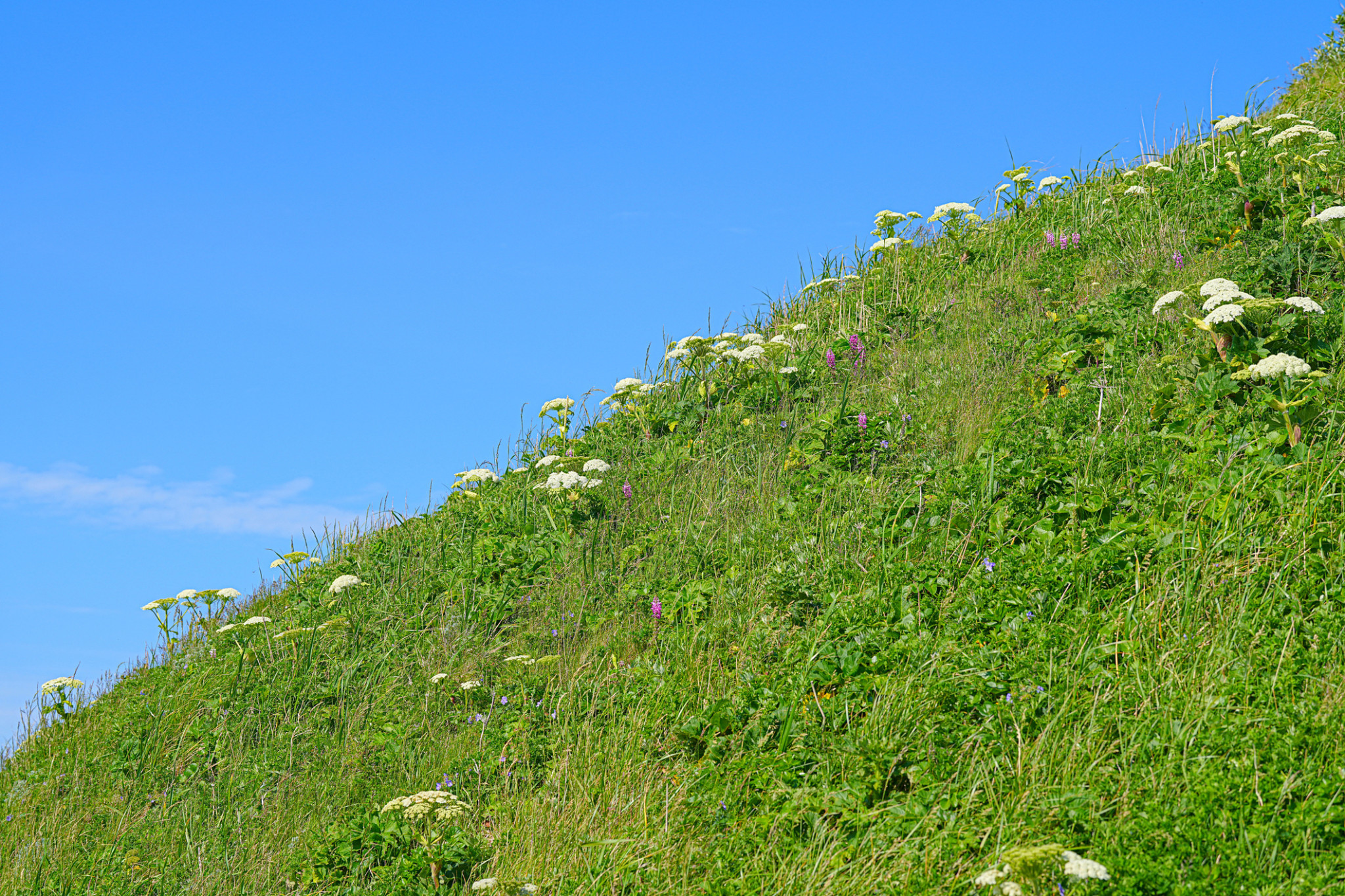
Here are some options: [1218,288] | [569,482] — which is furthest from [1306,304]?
[569,482]

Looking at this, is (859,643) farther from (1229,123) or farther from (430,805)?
(1229,123)

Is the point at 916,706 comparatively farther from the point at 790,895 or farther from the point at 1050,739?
the point at 790,895

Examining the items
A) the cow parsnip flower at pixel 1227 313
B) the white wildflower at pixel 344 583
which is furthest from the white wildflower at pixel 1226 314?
the white wildflower at pixel 344 583

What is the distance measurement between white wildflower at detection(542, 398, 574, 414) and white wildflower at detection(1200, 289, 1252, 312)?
5.72 metres

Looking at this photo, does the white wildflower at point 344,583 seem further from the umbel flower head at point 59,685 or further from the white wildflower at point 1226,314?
the white wildflower at point 1226,314

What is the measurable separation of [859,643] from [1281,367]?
2771mm

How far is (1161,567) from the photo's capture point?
4.88 meters

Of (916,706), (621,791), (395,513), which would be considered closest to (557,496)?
(395,513)

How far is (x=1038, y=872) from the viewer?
3.43 metres

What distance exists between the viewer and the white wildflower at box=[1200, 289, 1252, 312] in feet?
18.9

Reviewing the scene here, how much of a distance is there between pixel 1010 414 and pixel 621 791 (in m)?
3.67

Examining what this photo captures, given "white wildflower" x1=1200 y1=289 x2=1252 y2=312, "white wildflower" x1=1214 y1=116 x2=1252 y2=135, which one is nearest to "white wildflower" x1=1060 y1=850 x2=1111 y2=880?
"white wildflower" x1=1200 y1=289 x2=1252 y2=312

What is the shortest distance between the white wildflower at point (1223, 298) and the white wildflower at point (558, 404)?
225 inches

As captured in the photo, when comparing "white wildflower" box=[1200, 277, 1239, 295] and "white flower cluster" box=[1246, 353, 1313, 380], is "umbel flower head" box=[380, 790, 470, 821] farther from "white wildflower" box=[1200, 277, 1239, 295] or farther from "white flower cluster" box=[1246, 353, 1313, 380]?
"white wildflower" box=[1200, 277, 1239, 295]
